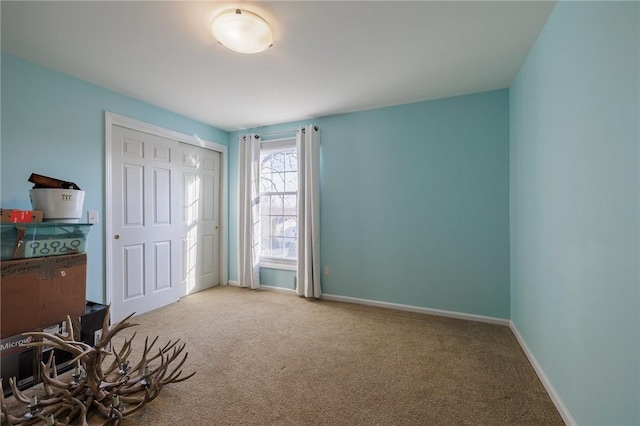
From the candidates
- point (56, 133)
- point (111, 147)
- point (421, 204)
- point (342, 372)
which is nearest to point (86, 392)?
point (342, 372)

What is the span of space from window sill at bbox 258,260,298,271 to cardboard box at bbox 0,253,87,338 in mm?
2316

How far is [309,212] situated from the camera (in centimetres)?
381

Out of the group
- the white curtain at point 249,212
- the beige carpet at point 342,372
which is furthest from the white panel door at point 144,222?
the white curtain at point 249,212

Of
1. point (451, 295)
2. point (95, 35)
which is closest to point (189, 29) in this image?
point (95, 35)

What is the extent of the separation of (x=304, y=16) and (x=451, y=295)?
306 cm

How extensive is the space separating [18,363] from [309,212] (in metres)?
2.88

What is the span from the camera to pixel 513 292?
2.84 m

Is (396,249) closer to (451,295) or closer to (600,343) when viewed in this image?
(451,295)

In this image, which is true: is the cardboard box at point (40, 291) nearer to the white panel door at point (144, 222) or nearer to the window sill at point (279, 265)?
the white panel door at point (144, 222)

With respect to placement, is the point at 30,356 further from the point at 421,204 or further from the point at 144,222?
the point at 421,204

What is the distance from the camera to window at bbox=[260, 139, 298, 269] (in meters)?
4.14

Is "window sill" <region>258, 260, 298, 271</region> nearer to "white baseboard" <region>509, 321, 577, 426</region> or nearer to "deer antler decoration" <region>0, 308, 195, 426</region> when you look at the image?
"deer antler decoration" <region>0, 308, 195, 426</region>

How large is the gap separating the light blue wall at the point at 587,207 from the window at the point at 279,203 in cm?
282

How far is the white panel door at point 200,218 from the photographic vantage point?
3955 millimetres
